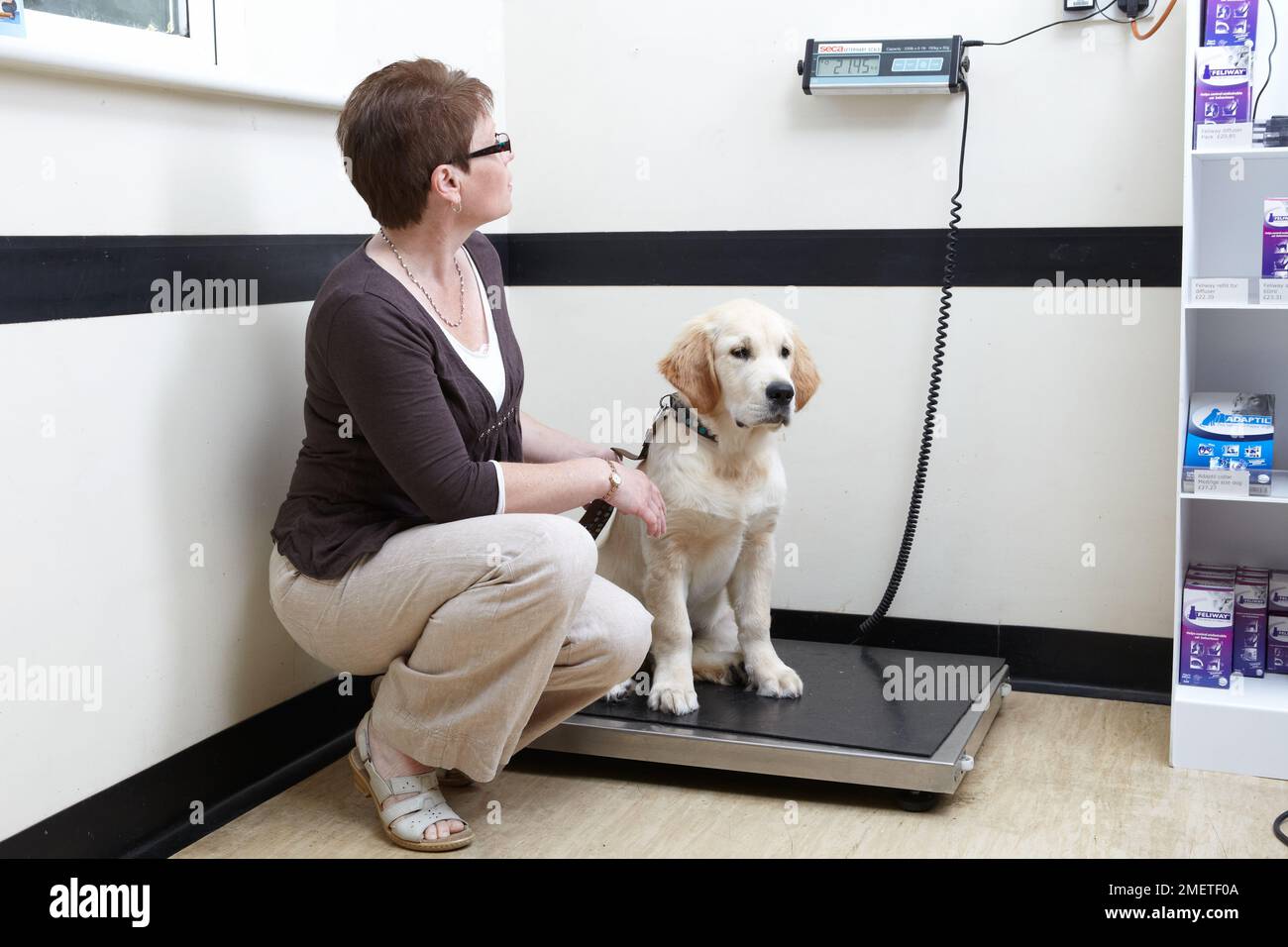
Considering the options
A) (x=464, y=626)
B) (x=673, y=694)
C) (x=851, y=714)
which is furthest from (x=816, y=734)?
(x=464, y=626)

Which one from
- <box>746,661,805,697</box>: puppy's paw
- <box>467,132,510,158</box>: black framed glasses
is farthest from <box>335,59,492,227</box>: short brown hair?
<box>746,661,805,697</box>: puppy's paw

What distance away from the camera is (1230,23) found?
2.37 metres

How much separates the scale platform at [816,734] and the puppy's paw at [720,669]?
1.1 inches

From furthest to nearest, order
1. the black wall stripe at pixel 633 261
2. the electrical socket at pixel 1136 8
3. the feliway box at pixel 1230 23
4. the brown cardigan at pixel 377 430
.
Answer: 1. the electrical socket at pixel 1136 8
2. the feliway box at pixel 1230 23
3. the brown cardigan at pixel 377 430
4. the black wall stripe at pixel 633 261

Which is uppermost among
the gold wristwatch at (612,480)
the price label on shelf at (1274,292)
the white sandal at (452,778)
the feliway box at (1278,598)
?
the price label on shelf at (1274,292)

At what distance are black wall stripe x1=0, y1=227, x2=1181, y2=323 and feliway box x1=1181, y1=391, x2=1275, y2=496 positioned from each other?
36 cm

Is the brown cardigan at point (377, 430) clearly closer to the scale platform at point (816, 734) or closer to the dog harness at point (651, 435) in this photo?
the dog harness at point (651, 435)

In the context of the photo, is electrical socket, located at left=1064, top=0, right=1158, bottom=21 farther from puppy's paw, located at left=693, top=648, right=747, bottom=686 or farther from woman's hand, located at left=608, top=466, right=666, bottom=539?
puppy's paw, located at left=693, top=648, right=747, bottom=686

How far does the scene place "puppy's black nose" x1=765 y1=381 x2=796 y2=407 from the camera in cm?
225

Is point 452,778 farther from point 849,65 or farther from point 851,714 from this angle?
point 849,65

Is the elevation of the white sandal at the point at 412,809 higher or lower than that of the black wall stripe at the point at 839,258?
lower

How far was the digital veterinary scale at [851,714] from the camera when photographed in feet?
7.30

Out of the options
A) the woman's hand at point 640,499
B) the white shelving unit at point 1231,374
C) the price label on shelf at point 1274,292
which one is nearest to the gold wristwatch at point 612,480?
the woman's hand at point 640,499

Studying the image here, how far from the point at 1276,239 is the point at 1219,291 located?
0.43 ft
